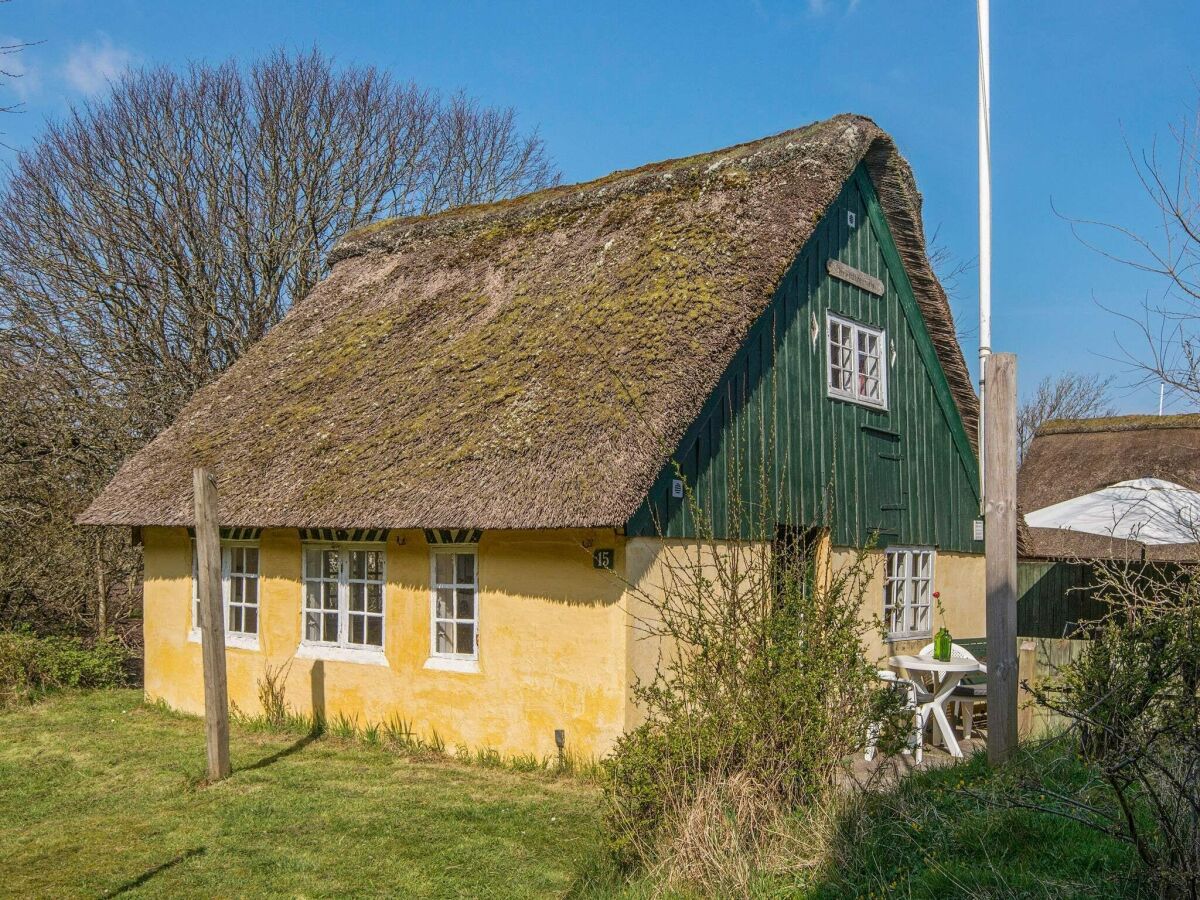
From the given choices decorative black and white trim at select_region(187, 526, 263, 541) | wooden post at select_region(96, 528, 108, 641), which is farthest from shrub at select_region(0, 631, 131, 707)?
decorative black and white trim at select_region(187, 526, 263, 541)

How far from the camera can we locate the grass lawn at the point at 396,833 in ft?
16.8

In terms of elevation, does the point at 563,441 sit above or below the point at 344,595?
above

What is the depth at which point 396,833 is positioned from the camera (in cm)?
714

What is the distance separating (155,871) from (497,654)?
3.43 metres

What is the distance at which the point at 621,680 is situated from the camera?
8.48m

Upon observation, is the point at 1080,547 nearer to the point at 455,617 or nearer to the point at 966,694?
the point at 966,694

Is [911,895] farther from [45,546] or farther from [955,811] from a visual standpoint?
[45,546]

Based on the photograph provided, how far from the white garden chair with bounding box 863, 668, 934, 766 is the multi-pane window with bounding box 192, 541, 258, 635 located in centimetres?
675

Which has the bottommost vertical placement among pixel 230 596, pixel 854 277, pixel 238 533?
pixel 230 596

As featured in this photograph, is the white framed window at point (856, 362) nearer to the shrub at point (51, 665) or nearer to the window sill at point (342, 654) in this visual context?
the window sill at point (342, 654)

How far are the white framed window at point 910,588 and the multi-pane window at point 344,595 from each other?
214 inches

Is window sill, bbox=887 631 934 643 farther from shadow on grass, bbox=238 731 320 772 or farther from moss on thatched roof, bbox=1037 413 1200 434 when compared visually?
moss on thatched roof, bbox=1037 413 1200 434

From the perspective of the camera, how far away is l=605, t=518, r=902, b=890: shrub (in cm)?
548

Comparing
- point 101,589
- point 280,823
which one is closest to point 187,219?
point 101,589
